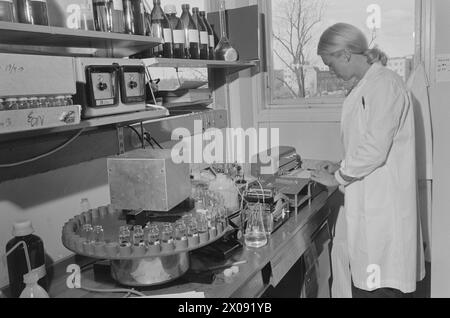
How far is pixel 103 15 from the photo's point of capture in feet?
4.67

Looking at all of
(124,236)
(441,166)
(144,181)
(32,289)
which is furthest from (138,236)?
(441,166)

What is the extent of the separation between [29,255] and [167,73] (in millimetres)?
1204

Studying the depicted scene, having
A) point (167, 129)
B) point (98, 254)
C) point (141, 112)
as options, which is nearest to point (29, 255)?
point (98, 254)

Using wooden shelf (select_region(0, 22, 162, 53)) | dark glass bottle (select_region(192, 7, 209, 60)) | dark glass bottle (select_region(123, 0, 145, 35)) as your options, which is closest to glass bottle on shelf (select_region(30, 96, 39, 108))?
wooden shelf (select_region(0, 22, 162, 53))

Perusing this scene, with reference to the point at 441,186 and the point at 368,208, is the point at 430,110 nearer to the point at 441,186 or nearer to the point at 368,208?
the point at 441,186

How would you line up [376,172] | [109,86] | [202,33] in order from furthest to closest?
[202,33] < [376,172] < [109,86]

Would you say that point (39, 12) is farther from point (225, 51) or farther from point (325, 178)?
point (325, 178)

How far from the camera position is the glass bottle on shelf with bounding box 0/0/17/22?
104cm

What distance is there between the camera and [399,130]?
5.88 feet

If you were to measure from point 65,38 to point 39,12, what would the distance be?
0.48 ft

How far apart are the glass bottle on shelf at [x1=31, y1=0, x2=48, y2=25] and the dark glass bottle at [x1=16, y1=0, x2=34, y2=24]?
0.02 m

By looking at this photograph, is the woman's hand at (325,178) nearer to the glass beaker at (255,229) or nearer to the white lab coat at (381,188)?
the white lab coat at (381,188)

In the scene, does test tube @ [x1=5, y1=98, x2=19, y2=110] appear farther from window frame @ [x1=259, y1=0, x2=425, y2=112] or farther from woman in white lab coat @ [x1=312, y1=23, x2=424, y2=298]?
window frame @ [x1=259, y1=0, x2=425, y2=112]

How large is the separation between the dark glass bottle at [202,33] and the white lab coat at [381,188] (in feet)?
2.49
